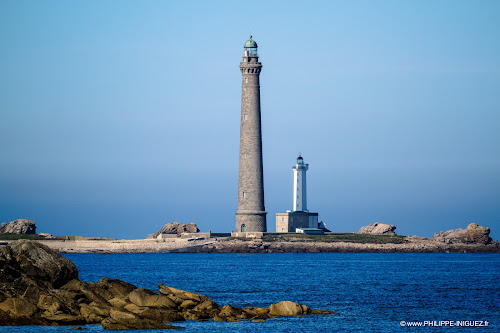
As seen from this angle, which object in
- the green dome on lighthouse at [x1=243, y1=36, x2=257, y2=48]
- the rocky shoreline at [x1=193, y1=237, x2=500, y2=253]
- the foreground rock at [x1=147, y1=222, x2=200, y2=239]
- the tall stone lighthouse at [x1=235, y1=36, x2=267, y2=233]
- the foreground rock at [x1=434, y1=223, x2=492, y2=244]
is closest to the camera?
the tall stone lighthouse at [x1=235, y1=36, x2=267, y2=233]

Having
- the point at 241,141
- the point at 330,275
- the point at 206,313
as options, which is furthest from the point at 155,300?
the point at 241,141

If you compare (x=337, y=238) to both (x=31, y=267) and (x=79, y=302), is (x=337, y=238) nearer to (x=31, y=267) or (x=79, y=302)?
(x=31, y=267)

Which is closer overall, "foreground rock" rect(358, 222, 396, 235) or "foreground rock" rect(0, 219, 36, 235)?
"foreground rock" rect(0, 219, 36, 235)

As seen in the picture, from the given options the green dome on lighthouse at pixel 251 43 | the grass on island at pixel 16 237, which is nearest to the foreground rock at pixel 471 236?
the green dome on lighthouse at pixel 251 43

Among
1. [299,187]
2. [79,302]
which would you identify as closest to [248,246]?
[299,187]

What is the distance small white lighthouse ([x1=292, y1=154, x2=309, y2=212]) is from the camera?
9473cm

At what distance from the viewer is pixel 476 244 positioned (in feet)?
329

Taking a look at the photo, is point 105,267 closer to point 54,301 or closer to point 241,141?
point 241,141

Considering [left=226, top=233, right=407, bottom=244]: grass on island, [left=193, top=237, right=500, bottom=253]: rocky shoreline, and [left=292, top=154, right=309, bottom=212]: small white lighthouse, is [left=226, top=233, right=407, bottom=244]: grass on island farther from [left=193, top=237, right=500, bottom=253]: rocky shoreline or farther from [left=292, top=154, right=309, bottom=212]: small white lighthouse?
[left=292, top=154, right=309, bottom=212]: small white lighthouse

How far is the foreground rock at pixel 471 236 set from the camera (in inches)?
3917

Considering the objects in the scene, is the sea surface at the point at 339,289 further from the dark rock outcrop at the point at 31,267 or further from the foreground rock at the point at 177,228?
the foreground rock at the point at 177,228

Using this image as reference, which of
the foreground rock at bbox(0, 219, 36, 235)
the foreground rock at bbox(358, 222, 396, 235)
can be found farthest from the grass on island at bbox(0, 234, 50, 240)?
the foreground rock at bbox(358, 222, 396, 235)

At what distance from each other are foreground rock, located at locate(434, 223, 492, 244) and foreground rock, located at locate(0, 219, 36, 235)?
4861 centimetres

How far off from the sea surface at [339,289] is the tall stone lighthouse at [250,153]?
24.1ft
